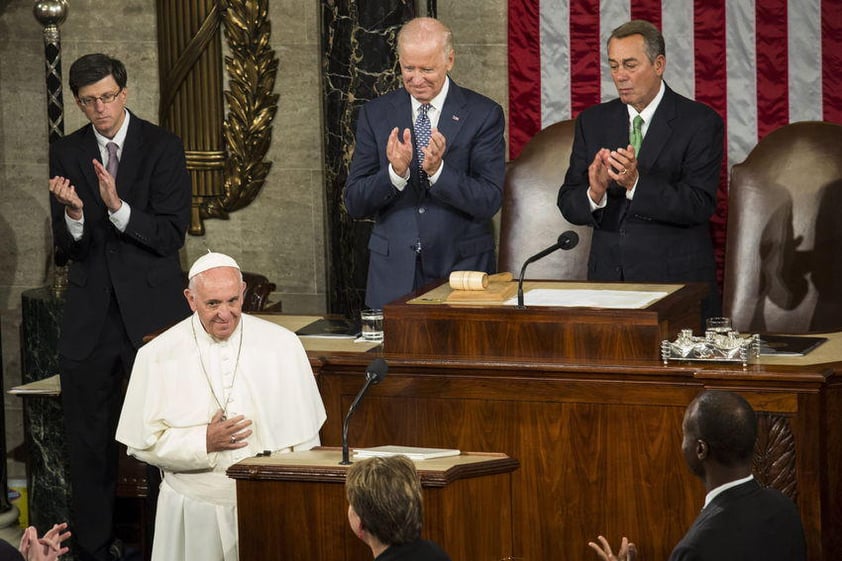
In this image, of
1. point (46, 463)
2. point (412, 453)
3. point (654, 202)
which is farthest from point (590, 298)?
point (46, 463)

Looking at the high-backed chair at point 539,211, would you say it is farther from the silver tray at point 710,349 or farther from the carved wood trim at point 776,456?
the carved wood trim at point 776,456

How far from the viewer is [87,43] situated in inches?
367

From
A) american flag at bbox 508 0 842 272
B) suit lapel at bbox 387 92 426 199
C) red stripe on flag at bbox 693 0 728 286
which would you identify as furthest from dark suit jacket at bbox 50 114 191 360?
red stripe on flag at bbox 693 0 728 286

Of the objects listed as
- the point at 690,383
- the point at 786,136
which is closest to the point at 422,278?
the point at 690,383

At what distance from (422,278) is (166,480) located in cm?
182

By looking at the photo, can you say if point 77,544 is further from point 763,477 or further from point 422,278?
point 763,477

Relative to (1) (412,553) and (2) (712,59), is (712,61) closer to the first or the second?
(2) (712,59)

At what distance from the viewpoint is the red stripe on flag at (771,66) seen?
27.4ft

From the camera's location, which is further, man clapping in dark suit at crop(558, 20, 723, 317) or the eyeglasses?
the eyeglasses

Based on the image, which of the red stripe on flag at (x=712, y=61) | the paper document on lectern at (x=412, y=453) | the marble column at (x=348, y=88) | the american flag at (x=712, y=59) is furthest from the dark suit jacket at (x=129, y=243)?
the red stripe on flag at (x=712, y=61)

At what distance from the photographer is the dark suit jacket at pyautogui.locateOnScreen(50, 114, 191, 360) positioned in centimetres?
696

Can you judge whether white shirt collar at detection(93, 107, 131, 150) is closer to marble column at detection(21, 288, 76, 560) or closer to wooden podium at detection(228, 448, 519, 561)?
marble column at detection(21, 288, 76, 560)

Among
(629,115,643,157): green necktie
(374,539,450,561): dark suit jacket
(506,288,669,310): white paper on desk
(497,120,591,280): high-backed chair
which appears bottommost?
(374,539,450,561): dark suit jacket

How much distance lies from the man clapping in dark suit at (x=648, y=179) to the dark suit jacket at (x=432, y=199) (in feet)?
1.37
